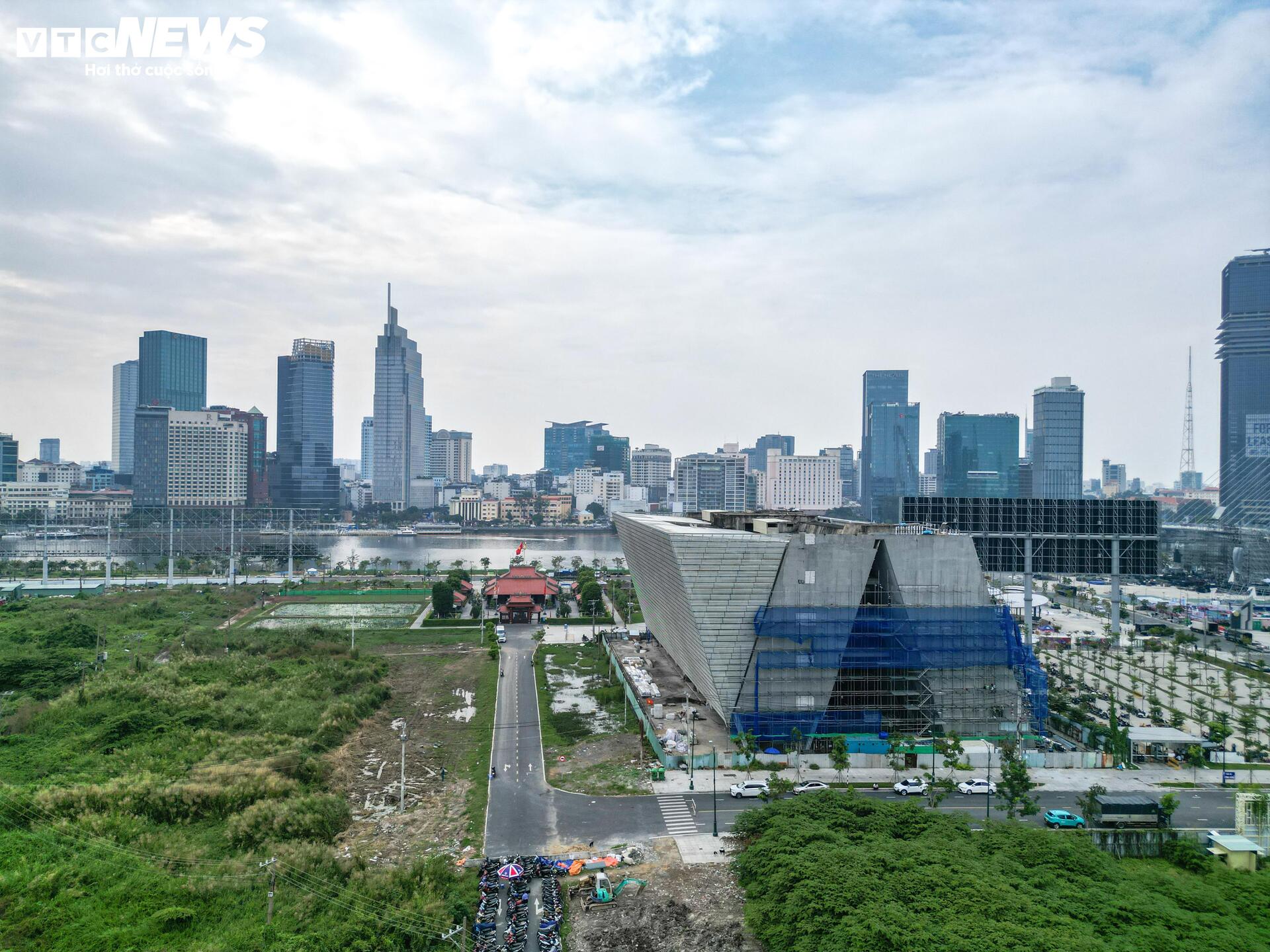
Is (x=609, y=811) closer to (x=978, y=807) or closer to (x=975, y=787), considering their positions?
(x=978, y=807)

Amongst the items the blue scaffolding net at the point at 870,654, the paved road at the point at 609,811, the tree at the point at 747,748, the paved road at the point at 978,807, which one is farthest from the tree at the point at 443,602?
the paved road at the point at 978,807

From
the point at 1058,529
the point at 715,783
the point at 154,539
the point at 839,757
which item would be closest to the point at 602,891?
the point at 715,783

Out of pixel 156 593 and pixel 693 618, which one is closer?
pixel 693 618

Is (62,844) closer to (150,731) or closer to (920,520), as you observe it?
(150,731)

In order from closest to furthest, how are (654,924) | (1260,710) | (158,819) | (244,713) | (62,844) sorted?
1. (654,924)
2. (62,844)
3. (158,819)
4. (244,713)
5. (1260,710)

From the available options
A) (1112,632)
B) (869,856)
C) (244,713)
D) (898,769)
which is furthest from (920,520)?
(244,713)

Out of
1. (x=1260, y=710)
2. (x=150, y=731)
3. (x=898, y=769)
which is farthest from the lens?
(x=1260, y=710)
